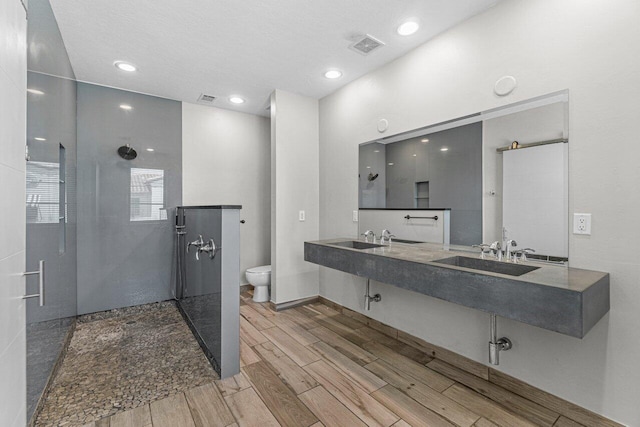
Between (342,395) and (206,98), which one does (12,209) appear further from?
(206,98)

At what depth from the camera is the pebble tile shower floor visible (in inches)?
69.3

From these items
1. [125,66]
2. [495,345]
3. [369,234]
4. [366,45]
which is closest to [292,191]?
[369,234]

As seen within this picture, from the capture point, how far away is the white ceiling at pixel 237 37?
2004 mm

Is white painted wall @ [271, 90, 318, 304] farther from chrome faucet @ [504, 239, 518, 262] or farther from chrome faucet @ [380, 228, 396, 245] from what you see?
chrome faucet @ [504, 239, 518, 262]

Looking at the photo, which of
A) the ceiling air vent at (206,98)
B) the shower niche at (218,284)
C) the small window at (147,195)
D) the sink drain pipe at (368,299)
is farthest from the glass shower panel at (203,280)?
the ceiling air vent at (206,98)

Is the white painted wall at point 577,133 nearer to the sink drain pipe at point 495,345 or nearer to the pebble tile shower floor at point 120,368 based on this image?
the sink drain pipe at point 495,345

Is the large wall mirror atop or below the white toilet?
atop

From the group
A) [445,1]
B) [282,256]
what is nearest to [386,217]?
[282,256]

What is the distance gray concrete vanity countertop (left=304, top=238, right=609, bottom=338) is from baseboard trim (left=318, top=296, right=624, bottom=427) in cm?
60

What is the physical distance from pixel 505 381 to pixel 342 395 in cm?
108

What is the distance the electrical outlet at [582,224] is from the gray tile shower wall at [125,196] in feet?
12.6

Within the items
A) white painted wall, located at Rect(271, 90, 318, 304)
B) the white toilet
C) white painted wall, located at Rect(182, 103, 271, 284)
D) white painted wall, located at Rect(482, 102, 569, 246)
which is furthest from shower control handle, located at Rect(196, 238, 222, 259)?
white painted wall, located at Rect(482, 102, 569, 246)

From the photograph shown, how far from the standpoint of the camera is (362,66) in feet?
9.34

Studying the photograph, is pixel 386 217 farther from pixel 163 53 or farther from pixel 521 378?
pixel 163 53
